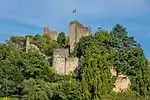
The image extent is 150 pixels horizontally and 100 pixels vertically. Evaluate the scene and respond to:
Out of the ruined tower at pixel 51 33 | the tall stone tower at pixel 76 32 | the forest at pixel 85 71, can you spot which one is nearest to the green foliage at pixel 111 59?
the forest at pixel 85 71

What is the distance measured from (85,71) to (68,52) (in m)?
13.9

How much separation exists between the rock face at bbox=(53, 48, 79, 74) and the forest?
86 cm

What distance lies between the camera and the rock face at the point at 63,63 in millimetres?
56812

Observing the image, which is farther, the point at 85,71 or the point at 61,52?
the point at 61,52

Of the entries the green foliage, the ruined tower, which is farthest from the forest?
the ruined tower

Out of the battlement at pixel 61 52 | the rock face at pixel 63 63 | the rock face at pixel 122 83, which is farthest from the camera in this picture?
the battlement at pixel 61 52

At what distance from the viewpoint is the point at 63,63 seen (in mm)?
57469

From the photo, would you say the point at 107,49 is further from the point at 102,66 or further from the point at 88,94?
the point at 88,94

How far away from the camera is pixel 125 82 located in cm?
5284

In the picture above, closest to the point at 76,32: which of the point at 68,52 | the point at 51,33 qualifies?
the point at 68,52

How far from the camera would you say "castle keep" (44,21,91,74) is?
2242 inches

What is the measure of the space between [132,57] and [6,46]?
17362 millimetres

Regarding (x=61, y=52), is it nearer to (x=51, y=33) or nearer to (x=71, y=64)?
(x=71, y=64)

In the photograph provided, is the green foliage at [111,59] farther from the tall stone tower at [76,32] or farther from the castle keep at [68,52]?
the tall stone tower at [76,32]
